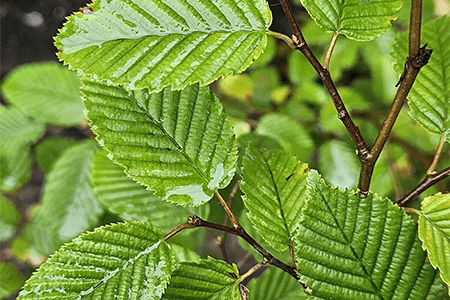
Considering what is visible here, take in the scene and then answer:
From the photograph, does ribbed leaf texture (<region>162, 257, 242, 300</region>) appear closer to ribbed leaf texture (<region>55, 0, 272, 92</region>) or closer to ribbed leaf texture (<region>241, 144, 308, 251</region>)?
ribbed leaf texture (<region>241, 144, 308, 251</region>)

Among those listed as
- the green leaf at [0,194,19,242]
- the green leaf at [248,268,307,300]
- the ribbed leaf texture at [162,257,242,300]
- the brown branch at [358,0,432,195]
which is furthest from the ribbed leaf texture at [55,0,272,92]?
the green leaf at [0,194,19,242]

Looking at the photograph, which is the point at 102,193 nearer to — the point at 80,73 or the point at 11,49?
the point at 80,73

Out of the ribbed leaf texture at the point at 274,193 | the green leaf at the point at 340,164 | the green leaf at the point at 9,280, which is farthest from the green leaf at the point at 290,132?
the green leaf at the point at 9,280

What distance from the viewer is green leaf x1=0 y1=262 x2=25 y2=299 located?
126 cm

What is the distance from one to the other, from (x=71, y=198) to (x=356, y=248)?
986 mm

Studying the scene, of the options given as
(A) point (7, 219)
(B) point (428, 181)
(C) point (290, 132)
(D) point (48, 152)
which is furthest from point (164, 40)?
(A) point (7, 219)

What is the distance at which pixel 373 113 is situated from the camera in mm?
1418

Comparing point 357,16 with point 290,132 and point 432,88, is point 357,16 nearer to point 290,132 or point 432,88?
point 432,88

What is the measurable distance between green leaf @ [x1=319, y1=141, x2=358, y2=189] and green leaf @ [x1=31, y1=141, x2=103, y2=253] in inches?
28.1

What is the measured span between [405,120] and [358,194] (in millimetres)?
953

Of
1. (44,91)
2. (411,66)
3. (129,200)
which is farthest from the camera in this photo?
(44,91)

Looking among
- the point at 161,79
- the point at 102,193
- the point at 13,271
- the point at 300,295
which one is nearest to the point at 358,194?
the point at 161,79

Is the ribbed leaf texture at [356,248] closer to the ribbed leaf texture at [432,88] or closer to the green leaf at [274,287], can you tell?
the ribbed leaf texture at [432,88]

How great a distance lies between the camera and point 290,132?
1312mm
